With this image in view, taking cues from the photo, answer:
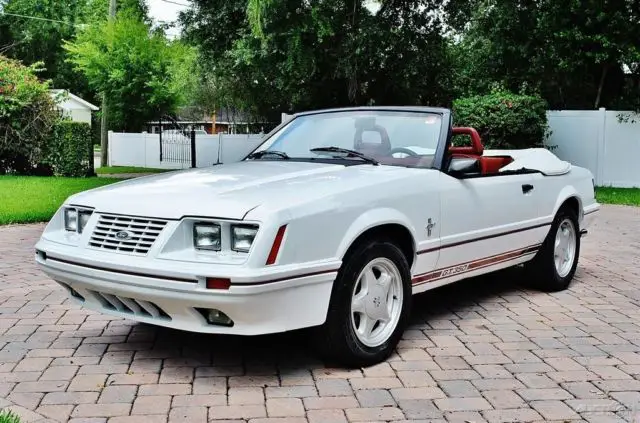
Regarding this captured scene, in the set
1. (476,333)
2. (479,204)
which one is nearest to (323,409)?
(476,333)

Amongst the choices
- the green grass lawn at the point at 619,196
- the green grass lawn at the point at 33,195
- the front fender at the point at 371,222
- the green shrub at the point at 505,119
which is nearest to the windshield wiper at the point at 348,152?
the front fender at the point at 371,222

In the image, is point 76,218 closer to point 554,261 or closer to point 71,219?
point 71,219

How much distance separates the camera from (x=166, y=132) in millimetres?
30078

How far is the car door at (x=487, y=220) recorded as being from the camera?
5273 mm

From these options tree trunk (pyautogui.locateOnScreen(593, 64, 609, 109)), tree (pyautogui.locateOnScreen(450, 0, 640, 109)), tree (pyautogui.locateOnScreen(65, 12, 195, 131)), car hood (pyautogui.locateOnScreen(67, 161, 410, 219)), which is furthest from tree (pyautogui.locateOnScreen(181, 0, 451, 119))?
car hood (pyautogui.locateOnScreen(67, 161, 410, 219))

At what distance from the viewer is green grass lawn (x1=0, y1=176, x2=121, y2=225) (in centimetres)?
1153

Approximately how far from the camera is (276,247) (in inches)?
157

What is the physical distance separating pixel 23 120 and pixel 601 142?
1518 cm

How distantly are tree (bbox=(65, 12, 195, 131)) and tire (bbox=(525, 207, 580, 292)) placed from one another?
25399mm

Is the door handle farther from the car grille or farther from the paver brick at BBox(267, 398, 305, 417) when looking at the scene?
the car grille

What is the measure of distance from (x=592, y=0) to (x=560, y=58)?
1.64 meters

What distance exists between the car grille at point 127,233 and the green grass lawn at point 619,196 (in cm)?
1319

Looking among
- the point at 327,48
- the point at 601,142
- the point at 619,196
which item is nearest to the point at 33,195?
the point at 327,48

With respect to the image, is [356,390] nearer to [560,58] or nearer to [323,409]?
[323,409]
